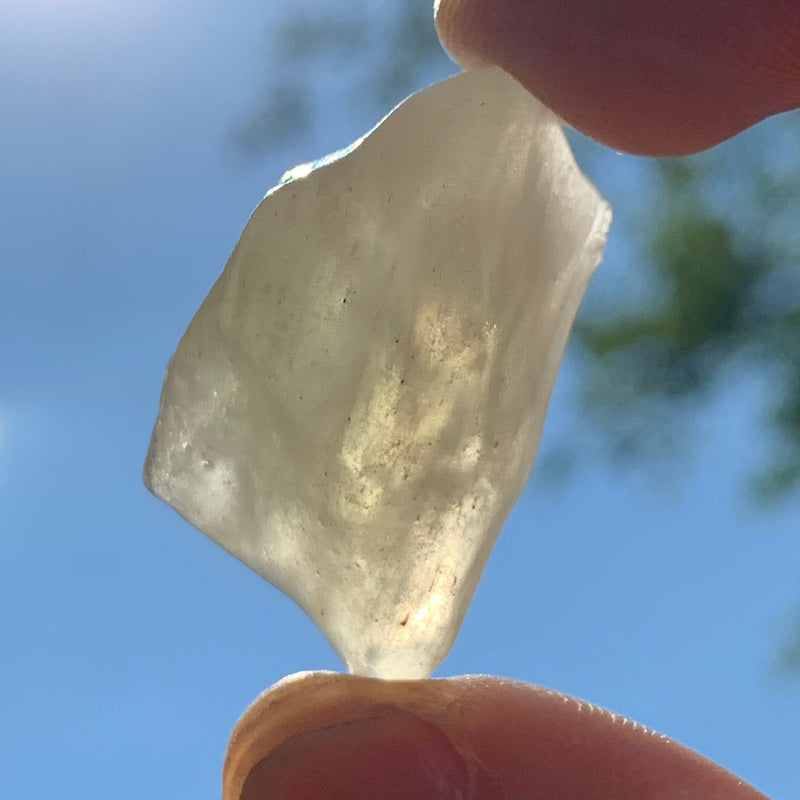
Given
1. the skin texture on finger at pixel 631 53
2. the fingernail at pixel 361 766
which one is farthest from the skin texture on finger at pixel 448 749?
the skin texture on finger at pixel 631 53

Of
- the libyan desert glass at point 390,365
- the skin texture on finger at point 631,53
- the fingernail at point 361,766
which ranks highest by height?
the skin texture on finger at point 631,53

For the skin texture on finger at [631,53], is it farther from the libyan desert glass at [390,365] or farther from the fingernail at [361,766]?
the fingernail at [361,766]

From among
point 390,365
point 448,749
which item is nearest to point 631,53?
point 390,365

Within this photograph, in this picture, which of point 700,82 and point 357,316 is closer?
point 357,316

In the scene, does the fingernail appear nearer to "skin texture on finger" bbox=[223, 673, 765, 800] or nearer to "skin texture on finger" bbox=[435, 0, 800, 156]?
"skin texture on finger" bbox=[223, 673, 765, 800]

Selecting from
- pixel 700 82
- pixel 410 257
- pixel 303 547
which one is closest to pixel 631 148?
pixel 700 82

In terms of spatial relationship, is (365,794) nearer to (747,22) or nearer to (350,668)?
(350,668)

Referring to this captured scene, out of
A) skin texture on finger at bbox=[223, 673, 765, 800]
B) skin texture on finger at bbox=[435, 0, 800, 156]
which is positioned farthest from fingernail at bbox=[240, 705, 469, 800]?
skin texture on finger at bbox=[435, 0, 800, 156]
